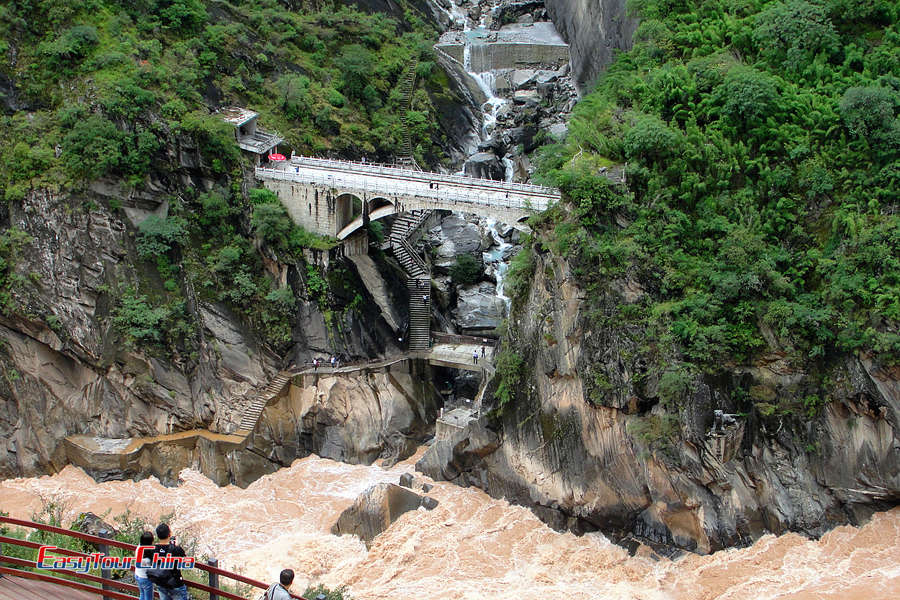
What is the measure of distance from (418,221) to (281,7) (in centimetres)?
1670

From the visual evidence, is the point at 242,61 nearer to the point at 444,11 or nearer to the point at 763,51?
the point at 444,11

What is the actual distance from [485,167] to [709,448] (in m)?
25.3

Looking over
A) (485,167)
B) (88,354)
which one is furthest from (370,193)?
(88,354)

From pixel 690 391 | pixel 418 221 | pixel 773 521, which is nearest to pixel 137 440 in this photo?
pixel 418 221

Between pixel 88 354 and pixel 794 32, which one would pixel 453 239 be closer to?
pixel 88 354

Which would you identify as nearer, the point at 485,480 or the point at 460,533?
the point at 460,533

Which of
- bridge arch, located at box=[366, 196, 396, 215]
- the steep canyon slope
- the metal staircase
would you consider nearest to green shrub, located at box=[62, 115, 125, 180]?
bridge arch, located at box=[366, 196, 396, 215]

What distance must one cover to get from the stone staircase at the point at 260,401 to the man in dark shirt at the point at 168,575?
26.2 m

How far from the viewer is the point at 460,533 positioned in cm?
3416

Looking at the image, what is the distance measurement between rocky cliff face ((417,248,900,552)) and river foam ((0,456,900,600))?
0.98 m

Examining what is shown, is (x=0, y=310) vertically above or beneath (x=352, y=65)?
beneath

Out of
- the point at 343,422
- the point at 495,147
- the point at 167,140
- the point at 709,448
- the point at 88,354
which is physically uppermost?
the point at 167,140

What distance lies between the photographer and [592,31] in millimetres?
52094

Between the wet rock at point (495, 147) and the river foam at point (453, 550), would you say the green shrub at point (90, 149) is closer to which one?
the river foam at point (453, 550)
